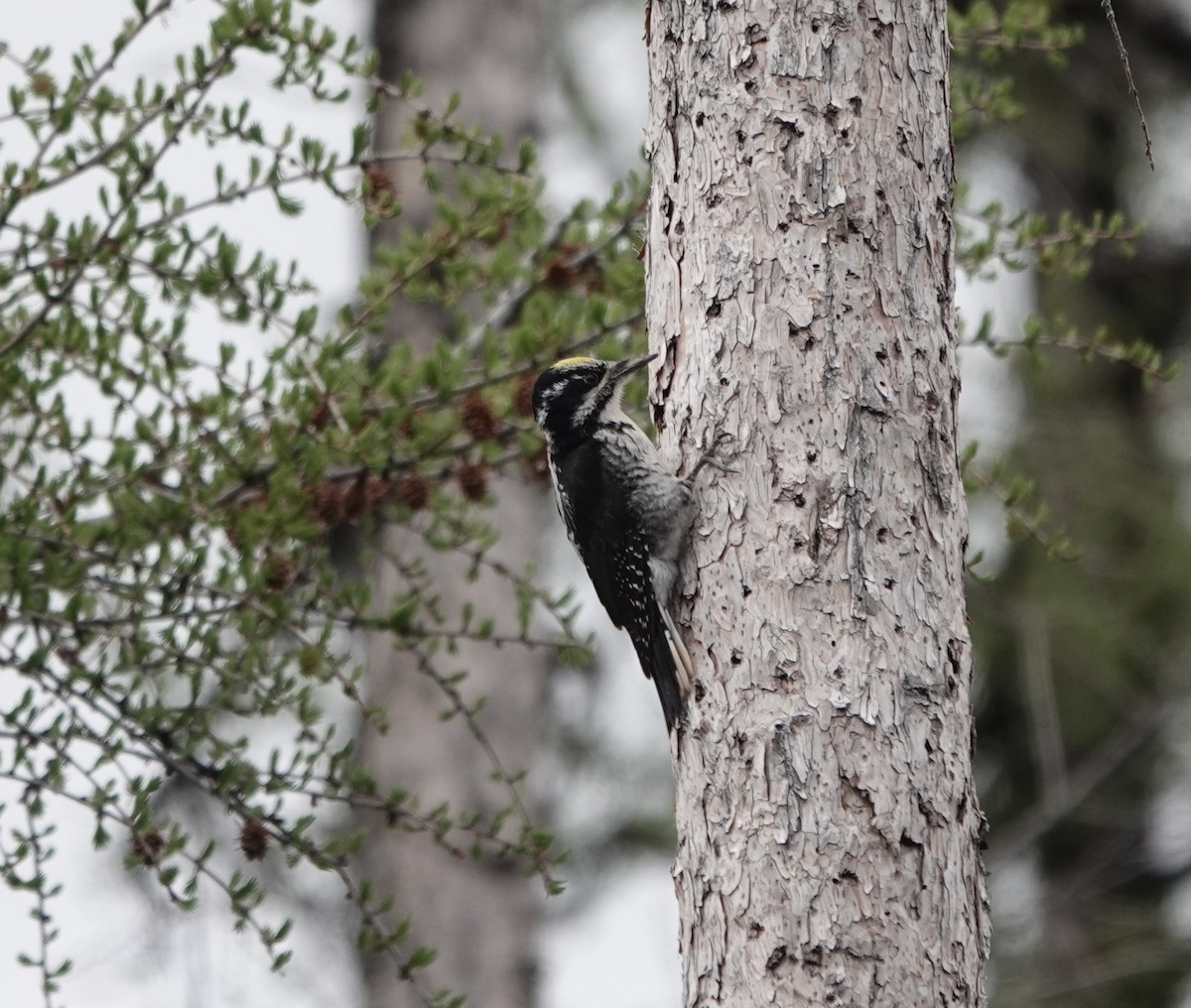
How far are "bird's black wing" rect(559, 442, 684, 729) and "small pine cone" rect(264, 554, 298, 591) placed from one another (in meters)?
0.81

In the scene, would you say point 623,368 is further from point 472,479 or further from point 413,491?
point 413,491

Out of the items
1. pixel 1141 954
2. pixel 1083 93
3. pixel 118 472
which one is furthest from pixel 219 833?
pixel 1083 93

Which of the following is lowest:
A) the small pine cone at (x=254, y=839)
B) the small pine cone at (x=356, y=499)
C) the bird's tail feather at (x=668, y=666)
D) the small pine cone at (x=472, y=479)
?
the small pine cone at (x=254, y=839)

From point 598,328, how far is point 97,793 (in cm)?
165

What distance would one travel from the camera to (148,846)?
3436 mm

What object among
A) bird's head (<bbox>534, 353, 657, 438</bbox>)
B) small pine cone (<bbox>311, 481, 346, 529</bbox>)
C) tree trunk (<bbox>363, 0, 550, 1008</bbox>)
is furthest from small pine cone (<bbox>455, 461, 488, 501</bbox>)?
tree trunk (<bbox>363, 0, 550, 1008</bbox>)

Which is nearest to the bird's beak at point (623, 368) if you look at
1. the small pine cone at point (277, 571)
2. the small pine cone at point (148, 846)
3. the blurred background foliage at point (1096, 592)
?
the small pine cone at point (277, 571)

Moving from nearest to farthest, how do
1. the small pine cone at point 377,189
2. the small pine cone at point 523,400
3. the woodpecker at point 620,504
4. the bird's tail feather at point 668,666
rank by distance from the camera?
the bird's tail feather at point 668,666 → the woodpecker at point 620,504 → the small pine cone at point 377,189 → the small pine cone at point 523,400

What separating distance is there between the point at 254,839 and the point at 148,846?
0.75 ft

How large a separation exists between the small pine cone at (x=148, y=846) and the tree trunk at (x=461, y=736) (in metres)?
3.11

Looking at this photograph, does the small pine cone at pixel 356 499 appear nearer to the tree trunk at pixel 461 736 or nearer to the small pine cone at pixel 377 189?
the small pine cone at pixel 377 189

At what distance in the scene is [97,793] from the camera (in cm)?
336

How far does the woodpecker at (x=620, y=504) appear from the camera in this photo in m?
3.41

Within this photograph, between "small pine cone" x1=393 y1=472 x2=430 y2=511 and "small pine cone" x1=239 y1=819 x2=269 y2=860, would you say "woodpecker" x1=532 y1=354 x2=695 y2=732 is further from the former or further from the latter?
"small pine cone" x1=239 y1=819 x2=269 y2=860
